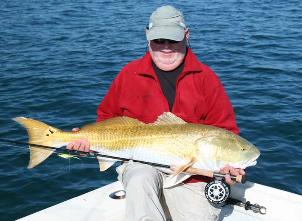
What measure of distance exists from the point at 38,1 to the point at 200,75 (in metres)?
24.1

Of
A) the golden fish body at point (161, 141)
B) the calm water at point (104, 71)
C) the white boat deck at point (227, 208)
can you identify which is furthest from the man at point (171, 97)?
the calm water at point (104, 71)

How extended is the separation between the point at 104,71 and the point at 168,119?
10.0m

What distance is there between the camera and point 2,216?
7691 millimetres

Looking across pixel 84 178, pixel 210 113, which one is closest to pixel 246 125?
pixel 84 178

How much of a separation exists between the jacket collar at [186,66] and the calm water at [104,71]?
325cm

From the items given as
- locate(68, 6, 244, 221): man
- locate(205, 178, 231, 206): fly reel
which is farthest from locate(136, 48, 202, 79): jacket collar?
locate(205, 178, 231, 206): fly reel

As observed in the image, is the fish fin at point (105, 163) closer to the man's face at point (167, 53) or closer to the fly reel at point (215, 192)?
the fly reel at point (215, 192)

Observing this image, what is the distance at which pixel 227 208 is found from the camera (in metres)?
6.33

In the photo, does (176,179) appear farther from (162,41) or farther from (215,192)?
(162,41)

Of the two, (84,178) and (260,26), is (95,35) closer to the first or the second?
(260,26)

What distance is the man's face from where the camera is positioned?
5.64m

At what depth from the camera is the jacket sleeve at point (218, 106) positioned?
5641mm

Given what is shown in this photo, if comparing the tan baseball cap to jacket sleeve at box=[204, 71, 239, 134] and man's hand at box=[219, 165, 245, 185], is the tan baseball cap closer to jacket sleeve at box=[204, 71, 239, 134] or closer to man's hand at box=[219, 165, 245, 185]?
jacket sleeve at box=[204, 71, 239, 134]

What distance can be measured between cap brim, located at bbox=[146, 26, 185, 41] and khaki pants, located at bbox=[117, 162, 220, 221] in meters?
1.35
